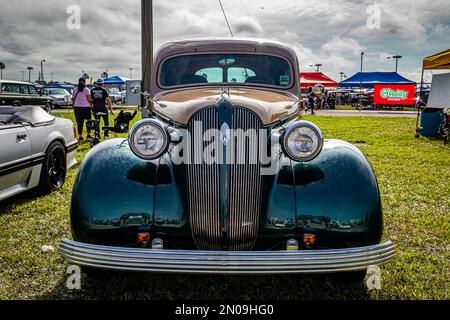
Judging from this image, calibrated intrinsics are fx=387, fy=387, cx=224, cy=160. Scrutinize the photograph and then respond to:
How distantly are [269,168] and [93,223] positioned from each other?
120 centimetres

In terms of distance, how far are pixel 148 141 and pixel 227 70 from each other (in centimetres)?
164

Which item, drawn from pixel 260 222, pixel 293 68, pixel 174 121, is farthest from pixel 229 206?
pixel 293 68

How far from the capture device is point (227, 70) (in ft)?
12.8

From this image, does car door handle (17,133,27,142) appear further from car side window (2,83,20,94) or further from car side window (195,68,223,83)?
car side window (2,83,20,94)

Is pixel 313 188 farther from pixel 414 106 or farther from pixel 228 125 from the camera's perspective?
pixel 414 106

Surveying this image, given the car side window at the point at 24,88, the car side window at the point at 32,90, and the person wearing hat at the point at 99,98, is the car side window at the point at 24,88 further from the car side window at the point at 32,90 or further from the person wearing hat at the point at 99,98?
the person wearing hat at the point at 99,98

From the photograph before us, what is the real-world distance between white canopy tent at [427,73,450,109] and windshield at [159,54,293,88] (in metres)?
8.37

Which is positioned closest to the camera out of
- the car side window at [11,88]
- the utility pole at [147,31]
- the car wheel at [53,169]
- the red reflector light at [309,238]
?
the red reflector light at [309,238]

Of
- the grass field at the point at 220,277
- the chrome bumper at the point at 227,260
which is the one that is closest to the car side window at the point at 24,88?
the grass field at the point at 220,277

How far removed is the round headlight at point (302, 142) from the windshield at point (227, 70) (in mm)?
1406

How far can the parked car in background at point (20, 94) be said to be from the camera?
1585 centimetres

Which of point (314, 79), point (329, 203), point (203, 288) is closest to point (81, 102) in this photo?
point (203, 288)

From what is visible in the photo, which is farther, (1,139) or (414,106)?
(414,106)
